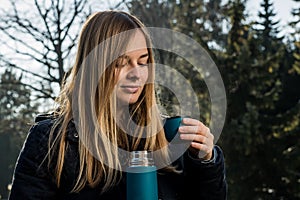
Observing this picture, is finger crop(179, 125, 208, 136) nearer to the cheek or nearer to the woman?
the woman

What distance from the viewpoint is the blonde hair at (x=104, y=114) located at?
1.47 m

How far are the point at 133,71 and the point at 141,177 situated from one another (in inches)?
14.5

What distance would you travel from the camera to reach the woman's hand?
1.34m

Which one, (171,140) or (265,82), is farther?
(265,82)

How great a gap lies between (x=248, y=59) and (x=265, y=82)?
2.43 ft

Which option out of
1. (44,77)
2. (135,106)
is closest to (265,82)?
(44,77)

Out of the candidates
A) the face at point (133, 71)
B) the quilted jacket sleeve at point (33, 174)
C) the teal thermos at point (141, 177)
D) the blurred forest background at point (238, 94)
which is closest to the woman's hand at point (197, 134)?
the teal thermos at point (141, 177)

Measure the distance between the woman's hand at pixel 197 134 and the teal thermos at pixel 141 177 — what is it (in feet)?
0.44

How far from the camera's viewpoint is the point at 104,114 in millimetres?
1533

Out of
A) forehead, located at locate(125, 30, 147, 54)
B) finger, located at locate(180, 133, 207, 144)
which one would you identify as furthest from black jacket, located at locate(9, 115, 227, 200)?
forehead, located at locate(125, 30, 147, 54)

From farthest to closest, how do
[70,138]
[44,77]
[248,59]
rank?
[248,59], [44,77], [70,138]

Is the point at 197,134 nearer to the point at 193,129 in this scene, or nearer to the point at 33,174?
the point at 193,129

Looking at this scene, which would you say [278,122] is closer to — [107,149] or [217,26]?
[217,26]

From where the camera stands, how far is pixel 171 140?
150 centimetres
